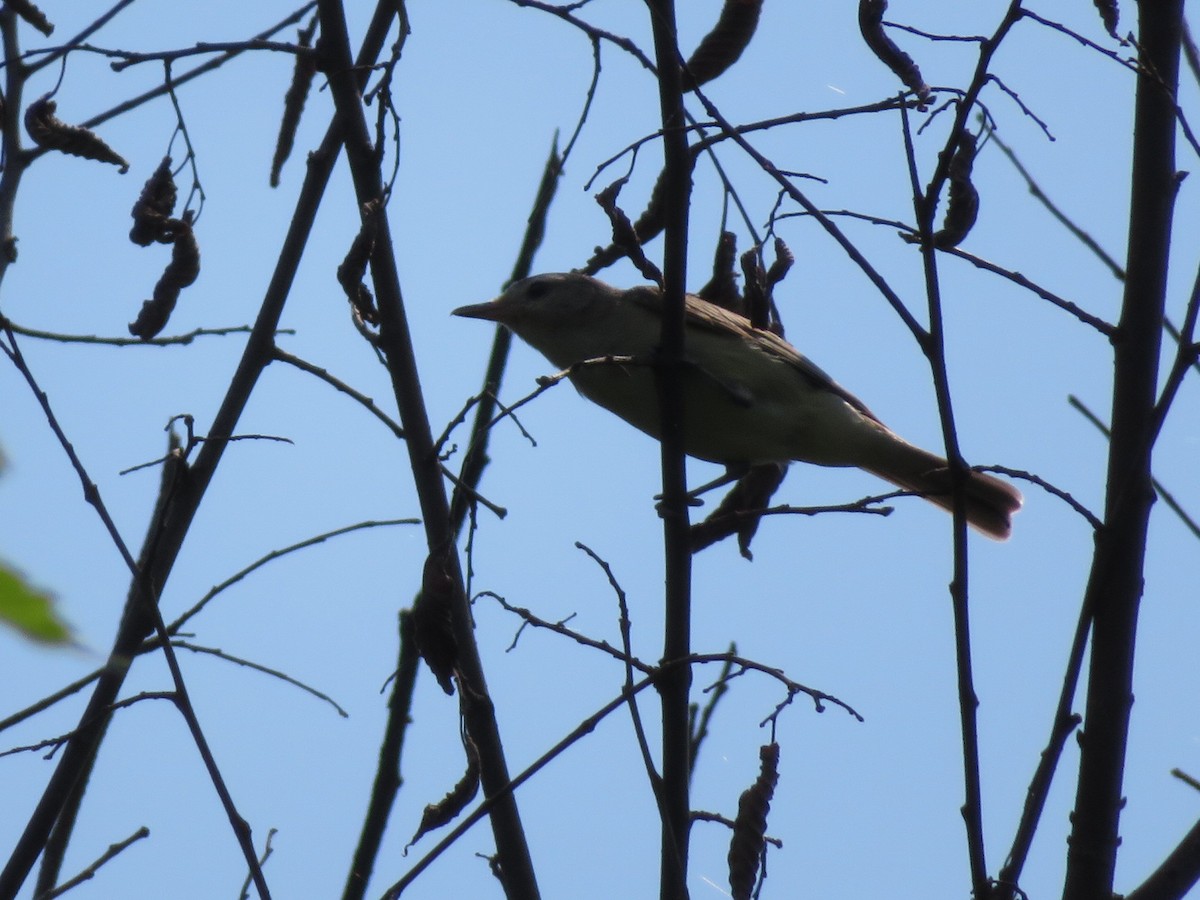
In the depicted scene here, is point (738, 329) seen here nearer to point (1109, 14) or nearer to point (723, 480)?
point (723, 480)

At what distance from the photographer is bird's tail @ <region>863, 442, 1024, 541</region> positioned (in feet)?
20.3

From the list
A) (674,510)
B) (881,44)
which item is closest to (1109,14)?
(881,44)

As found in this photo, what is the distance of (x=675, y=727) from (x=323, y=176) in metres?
1.63

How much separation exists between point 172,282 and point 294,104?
87 cm

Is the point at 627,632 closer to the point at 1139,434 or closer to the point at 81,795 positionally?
the point at 1139,434

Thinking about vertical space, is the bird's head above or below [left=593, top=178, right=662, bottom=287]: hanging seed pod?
above

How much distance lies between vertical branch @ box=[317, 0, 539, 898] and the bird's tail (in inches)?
136

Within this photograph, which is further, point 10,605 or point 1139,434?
point 1139,434

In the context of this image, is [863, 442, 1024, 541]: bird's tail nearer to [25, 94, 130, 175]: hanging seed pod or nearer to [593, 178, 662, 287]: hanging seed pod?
[593, 178, 662, 287]: hanging seed pod

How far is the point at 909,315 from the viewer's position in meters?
2.55

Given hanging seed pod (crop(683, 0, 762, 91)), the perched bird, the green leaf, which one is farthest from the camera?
the perched bird

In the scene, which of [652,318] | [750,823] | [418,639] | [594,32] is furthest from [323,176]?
[652,318]

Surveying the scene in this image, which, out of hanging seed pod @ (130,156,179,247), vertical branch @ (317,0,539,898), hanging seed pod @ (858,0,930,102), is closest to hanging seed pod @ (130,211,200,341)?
hanging seed pod @ (130,156,179,247)

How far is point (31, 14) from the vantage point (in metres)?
3.60
